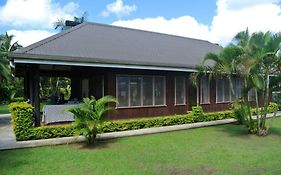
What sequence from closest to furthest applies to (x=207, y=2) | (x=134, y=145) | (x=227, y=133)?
(x=134, y=145), (x=227, y=133), (x=207, y=2)

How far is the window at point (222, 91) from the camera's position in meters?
18.7

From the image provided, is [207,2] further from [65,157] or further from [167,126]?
[65,157]

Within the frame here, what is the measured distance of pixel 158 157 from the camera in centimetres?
835

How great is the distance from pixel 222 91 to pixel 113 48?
777cm

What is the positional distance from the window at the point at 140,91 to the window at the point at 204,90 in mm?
2935

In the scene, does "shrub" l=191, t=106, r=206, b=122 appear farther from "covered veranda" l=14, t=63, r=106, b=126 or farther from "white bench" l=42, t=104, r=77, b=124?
"white bench" l=42, t=104, r=77, b=124

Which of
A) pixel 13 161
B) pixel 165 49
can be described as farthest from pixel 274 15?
pixel 13 161

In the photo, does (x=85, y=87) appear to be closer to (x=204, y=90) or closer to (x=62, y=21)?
(x=204, y=90)

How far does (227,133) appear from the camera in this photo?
1245 cm

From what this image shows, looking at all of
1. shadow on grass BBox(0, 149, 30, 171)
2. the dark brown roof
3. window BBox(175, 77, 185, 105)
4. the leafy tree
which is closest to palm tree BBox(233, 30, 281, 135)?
the leafy tree

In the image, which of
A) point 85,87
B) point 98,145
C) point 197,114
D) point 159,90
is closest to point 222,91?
point 197,114

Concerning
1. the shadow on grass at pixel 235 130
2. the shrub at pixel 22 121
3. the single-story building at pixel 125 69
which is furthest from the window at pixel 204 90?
the shrub at pixel 22 121

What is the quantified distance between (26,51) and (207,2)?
10568mm

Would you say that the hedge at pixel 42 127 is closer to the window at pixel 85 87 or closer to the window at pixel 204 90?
the window at pixel 85 87
